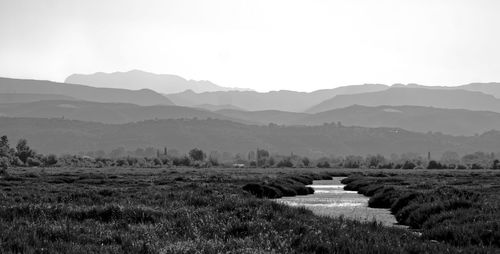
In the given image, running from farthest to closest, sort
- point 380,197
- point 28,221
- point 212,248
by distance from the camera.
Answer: point 380,197, point 28,221, point 212,248

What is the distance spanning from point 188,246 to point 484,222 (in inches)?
497

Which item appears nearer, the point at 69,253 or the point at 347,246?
the point at 69,253

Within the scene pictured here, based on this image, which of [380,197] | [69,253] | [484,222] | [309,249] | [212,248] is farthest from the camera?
[380,197]

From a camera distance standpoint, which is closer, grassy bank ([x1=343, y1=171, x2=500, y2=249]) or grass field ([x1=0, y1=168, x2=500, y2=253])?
grass field ([x1=0, y1=168, x2=500, y2=253])

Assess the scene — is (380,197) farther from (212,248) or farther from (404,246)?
(212,248)

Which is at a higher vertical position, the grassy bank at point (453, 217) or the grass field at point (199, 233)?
the grass field at point (199, 233)

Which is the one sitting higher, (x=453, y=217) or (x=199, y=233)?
(x=199, y=233)

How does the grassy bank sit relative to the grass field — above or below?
below

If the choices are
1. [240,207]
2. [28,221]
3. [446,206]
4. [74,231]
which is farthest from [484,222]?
[28,221]

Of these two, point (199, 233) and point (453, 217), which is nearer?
point (199, 233)

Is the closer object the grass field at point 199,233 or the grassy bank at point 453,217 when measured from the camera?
the grass field at point 199,233

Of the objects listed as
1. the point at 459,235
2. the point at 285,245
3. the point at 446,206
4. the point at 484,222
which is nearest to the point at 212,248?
the point at 285,245

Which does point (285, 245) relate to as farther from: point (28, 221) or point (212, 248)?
point (28, 221)

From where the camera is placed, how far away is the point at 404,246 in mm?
17984
